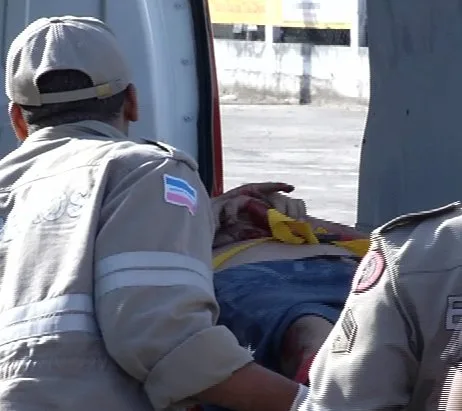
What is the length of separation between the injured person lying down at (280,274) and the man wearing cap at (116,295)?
38cm

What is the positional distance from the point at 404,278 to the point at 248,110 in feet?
55.4

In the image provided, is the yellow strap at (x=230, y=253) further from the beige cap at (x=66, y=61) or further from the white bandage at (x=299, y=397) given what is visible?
the white bandage at (x=299, y=397)

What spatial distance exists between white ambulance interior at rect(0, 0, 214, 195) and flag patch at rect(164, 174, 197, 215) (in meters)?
1.56

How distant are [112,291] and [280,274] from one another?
0.93 m

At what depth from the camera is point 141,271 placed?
215cm

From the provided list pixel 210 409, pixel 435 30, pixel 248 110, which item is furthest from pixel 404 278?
pixel 248 110

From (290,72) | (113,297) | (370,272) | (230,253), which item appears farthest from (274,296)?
(290,72)

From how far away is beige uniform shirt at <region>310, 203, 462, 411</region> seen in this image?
1.57 meters

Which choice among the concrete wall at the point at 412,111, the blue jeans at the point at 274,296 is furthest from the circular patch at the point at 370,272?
the concrete wall at the point at 412,111

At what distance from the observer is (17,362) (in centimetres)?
216

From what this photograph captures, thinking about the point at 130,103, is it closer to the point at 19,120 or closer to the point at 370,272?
the point at 19,120

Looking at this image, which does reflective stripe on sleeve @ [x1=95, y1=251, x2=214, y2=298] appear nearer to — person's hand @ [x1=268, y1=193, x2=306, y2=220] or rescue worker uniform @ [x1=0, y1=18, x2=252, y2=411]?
rescue worker uniform @ [x1=0, y1=18, x2=252, y2=411]

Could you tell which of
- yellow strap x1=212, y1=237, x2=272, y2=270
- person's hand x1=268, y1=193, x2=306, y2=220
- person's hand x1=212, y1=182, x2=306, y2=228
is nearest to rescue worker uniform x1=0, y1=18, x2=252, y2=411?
yellow strap x1=212, y1=237, x2=272, y2=270

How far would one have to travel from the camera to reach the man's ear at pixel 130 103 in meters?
2.45
